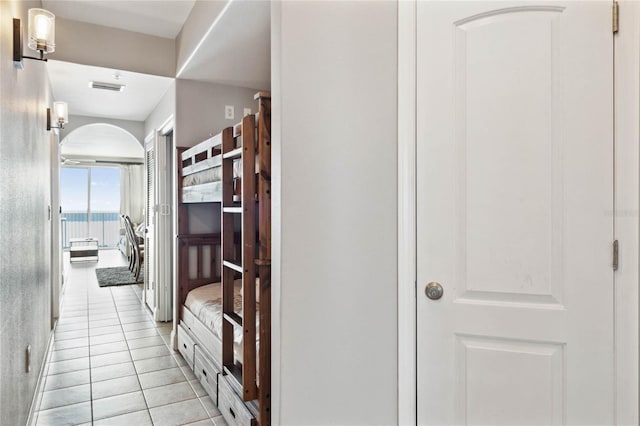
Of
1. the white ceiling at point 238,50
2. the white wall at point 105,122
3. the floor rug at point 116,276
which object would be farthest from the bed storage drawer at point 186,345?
the floor rug at point 116,276

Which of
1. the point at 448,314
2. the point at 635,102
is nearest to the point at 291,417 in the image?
the point at 448,314

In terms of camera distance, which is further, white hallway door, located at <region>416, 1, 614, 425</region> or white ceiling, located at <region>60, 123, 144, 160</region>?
white ceiling, located at <region>60, 123, 144, 160</region>

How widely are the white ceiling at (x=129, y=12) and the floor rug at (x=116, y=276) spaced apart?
438 centimetres

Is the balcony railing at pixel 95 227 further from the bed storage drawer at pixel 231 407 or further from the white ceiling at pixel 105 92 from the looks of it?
the bed storage drawer at pixel 231 407

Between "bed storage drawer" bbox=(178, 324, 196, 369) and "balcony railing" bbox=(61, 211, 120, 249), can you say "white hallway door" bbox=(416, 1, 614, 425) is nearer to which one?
"bed storage drawer" bbox=(178, 324, 196, 369)

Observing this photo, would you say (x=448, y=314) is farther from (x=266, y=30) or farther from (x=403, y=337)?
(x=266, y=30)

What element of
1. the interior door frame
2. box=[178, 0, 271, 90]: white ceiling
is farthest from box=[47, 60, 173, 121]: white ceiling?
the interior door frame

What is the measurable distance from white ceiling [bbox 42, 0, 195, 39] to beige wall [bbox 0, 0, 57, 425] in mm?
515

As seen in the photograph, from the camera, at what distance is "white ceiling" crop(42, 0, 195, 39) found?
120 inches

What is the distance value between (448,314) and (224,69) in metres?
2.89

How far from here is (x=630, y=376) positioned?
121 centimetres

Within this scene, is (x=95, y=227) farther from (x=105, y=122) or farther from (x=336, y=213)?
(x=336, y=213)

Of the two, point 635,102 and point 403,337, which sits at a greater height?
point 635,102

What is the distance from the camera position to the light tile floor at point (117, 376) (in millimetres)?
2439
